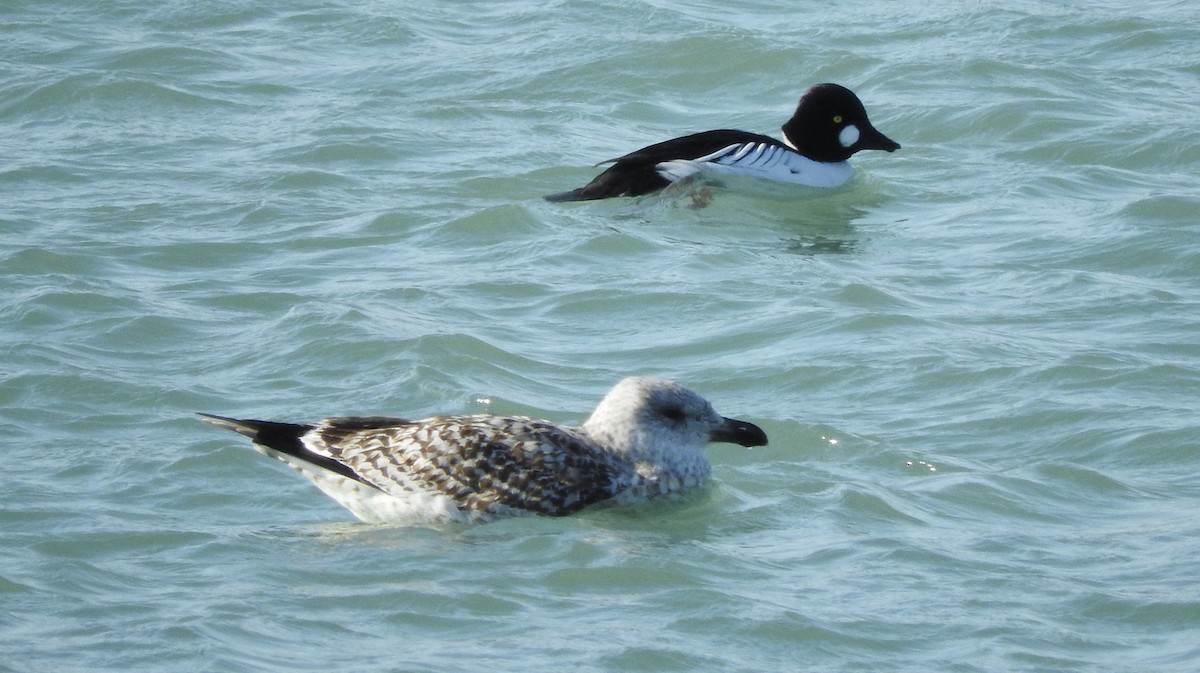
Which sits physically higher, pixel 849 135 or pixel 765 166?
pixel 849 135

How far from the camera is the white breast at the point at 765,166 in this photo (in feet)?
45.8

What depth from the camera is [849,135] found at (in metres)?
14.9

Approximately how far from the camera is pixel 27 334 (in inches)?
425

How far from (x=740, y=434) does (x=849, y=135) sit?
6415 millimetres

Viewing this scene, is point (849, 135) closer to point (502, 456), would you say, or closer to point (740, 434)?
point (740, 434)

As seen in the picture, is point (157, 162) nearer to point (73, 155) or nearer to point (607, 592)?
point (73, 155)

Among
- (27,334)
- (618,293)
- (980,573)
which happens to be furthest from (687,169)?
(980,573)

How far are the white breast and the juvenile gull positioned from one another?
5.04m

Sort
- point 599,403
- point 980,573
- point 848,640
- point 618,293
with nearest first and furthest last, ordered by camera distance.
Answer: point 848,640
point 980,573
point 599,403
point 618,293

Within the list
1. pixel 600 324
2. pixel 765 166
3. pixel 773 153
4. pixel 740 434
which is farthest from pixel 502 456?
pixel 773 153

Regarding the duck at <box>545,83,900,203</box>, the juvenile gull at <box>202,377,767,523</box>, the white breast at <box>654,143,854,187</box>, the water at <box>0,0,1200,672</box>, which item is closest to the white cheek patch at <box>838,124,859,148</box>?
the duck at <box>545,83,900,203</box>

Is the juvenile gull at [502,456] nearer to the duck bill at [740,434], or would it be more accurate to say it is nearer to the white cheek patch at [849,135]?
the duck bill at [740,434]

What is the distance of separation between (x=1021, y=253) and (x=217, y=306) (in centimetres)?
484

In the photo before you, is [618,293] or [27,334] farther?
[618,293]
